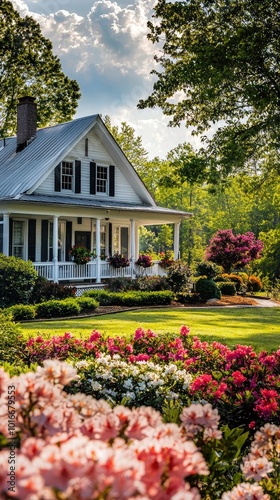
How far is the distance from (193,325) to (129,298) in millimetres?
5092

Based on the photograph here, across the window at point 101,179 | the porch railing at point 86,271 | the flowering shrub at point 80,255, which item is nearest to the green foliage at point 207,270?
the porch railing at point 86,271

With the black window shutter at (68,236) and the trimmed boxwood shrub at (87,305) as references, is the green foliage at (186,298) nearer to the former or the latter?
the trimmed boxwood shrub at (87,305)

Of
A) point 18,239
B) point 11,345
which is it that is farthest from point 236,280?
point 11,345

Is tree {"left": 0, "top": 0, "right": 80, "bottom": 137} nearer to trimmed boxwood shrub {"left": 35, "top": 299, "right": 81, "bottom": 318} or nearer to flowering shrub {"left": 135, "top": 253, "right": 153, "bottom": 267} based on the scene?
flowering shrub {"left": 135, "top": 253, "right": 153, "bottom": 267}

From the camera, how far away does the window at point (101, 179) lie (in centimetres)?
2538

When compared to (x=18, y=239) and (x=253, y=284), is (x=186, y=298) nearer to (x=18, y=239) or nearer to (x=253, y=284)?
(x=18, y=239)

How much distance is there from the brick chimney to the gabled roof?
15.6 inches

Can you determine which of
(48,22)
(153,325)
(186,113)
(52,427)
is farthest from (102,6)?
(48,22)

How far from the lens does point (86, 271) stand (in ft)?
74.3

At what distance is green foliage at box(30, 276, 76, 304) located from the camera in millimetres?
17828

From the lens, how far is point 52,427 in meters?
1.83

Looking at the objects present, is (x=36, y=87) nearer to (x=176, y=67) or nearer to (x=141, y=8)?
(x=141, y=8)

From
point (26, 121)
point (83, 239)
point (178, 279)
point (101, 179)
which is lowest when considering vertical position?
point (178, 279)

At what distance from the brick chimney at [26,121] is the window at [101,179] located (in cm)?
392
